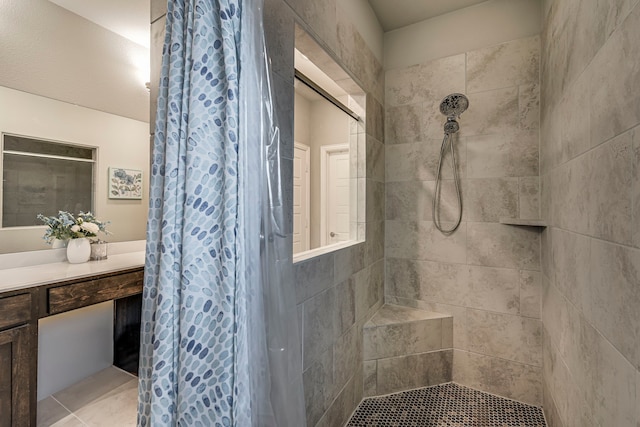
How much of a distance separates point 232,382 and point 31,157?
207 cm

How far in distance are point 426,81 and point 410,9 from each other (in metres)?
0.52

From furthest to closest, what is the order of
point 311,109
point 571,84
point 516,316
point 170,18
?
point 311,109 < point 516,316 < point 571,84 < point 170,18

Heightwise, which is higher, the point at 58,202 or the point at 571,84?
the point at 571,84

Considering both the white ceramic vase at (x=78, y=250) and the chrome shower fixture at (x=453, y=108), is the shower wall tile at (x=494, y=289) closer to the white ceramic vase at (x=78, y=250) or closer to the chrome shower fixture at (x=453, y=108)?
the chrome shower fixture at (x=453, y=108)

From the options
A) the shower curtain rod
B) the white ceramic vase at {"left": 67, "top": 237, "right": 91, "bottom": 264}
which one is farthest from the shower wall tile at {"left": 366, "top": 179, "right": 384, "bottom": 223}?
the white ceramic vase at {"left": 67, "top": 237, "right": 91, "bottom": 264}

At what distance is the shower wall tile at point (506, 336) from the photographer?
1906mm

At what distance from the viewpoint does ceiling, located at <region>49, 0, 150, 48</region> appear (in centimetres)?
198

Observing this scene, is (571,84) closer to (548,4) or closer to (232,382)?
(548,4)

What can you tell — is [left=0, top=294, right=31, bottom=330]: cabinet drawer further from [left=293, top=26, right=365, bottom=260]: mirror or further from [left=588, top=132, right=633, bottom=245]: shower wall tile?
[left=293, top=26, right=365, bottom=260]: mirror

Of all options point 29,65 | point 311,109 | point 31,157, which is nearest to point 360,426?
point 31,157

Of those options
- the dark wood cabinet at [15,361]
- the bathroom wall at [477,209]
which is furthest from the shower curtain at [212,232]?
the bathroom wall at [477,209]

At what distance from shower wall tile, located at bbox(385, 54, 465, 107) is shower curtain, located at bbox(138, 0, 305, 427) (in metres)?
1.73

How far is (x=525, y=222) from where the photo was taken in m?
1.83

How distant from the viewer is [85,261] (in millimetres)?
1922
